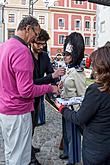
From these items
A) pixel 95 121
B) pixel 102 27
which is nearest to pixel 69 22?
pixel 102 27

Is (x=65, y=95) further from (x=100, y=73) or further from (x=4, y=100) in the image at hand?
(x=100, y=73)

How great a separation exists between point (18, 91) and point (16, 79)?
12 cm

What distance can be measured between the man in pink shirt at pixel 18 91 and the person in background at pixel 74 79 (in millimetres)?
552

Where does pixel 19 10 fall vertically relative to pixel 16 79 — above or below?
above

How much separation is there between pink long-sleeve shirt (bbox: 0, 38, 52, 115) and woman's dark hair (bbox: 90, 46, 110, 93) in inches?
26.3

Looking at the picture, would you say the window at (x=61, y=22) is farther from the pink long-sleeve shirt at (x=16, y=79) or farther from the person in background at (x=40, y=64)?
the pink long-sleeve shirt at (x=16, y=79)

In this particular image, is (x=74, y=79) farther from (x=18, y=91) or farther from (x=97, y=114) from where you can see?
(x=97, y=114)

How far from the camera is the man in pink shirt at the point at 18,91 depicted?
268 cm

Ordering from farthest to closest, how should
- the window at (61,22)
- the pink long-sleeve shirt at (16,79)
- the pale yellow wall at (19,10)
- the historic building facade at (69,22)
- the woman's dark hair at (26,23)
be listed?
the window at (61,22) < the historic building facade at (69,22) < the pale yellow wall at (19,10) < the woman's dark hair at (26,23) < the pink long-sleeve shirt at (16,79)

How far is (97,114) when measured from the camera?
228 centimetres

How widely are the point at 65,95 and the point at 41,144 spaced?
1938 millimetres

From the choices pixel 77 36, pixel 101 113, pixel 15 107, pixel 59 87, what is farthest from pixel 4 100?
pixel 77 36

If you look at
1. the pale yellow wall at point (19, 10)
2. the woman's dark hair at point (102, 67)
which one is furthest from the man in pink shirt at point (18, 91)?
the pale yellow wall at point (19, 10)

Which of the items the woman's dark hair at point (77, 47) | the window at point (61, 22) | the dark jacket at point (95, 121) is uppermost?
the window at point (61, 22)
